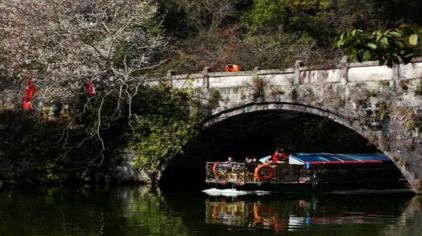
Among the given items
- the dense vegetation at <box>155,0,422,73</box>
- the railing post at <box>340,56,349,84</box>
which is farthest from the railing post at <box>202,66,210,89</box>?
the dense vegetation at <box>155,0,422,73</box>

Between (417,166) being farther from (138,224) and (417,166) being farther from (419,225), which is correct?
(138,224)

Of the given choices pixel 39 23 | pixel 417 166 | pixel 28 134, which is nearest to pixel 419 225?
pixel 417 166

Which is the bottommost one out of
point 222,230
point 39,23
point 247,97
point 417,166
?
point 222,230

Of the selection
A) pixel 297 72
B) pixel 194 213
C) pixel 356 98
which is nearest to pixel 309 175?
pixel 297 72

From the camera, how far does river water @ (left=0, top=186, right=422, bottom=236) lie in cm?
1252

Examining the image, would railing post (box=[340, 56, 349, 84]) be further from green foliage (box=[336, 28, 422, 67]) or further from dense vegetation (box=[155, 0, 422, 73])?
green foliage (box=[336, 28, 422, 67])

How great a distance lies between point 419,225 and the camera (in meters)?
13.4

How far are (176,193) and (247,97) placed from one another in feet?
12.6

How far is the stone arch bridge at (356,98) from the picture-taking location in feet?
59.2

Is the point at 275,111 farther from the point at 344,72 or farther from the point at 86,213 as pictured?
the point at 86,213

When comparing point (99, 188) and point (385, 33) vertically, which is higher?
point (385, 33)

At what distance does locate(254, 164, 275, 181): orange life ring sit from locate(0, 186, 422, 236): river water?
3.11ft

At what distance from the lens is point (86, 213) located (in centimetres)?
1530

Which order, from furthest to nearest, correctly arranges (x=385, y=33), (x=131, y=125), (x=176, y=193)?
(x=131, y=125) → (x=176, y=193) → (x=385, y=33)
